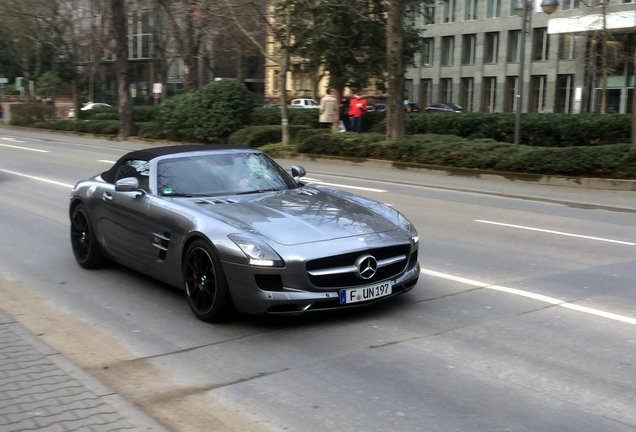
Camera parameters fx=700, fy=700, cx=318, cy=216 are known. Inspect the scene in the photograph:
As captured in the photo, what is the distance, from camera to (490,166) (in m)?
18.6

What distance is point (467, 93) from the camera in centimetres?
6700

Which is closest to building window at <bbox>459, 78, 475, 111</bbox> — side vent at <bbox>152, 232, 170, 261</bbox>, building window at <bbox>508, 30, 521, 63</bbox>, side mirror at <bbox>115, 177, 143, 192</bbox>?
building window at <bbox>508, 30, 521, 63</bbox>

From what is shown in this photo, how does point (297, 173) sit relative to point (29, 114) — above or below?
below

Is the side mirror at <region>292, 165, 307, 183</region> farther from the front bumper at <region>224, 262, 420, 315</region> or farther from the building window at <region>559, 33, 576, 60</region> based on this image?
the building window at <region>559, 33, 576, 60</region>

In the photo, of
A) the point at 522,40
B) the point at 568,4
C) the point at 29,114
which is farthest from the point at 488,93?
the point at 522,40

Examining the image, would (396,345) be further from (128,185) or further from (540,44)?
(540,44)

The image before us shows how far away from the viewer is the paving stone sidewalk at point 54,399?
3.89 m

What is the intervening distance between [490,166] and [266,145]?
34.4 ft

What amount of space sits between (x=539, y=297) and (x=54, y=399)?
4.36 meters

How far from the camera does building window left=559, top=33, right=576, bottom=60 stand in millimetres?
55750

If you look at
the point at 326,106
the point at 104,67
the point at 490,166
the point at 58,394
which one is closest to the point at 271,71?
the point at 104,67

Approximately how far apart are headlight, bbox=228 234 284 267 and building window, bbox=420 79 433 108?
220ft

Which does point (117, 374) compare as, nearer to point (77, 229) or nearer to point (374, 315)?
point (374, 315)

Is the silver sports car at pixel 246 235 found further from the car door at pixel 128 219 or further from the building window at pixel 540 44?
the building window at pixel 540 44
